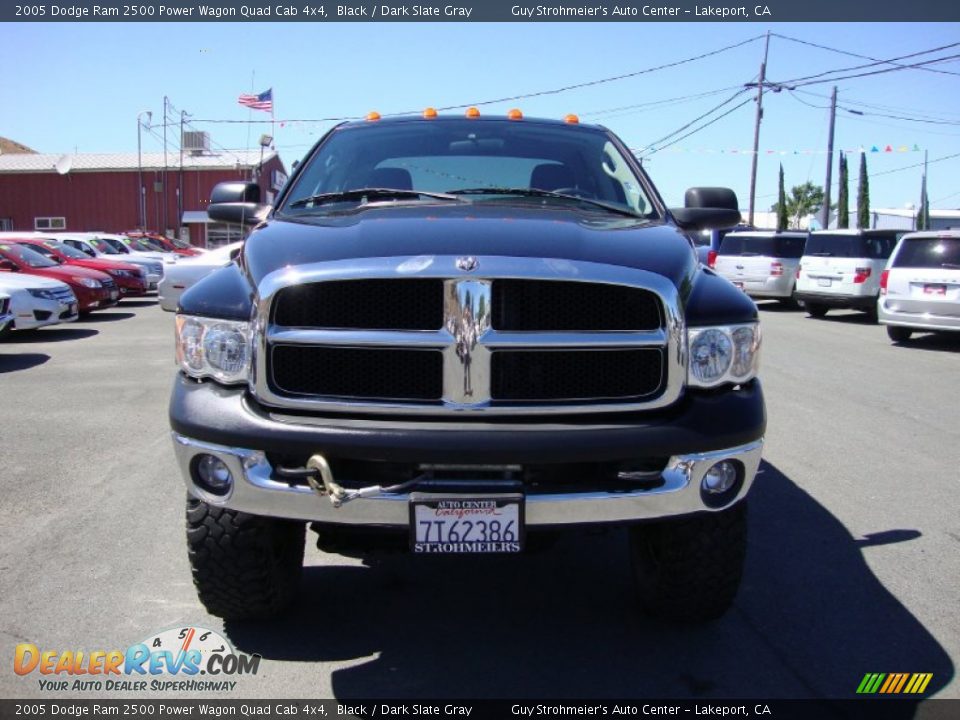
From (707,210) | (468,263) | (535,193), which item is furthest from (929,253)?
(468,263)

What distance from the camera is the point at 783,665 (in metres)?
3.09

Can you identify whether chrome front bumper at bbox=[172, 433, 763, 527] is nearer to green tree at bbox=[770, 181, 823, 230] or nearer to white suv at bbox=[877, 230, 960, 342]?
white suv at bbox=[877, 230, 960, 342]

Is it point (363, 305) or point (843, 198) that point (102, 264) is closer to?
point (363, 305)

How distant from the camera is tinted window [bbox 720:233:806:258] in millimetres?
19188

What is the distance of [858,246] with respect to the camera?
16.7 metres

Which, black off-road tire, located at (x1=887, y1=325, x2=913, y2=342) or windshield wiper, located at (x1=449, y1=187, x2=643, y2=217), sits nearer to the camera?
windshield wiper, located at (x1=449, y1=187, x2=643, y2=217)

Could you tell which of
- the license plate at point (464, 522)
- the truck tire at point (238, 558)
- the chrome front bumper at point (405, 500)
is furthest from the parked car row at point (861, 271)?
the license plate at point (464, 522)

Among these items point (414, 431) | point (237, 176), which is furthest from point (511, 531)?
point (237, 176)

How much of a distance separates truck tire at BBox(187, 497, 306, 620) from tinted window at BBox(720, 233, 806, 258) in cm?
1770

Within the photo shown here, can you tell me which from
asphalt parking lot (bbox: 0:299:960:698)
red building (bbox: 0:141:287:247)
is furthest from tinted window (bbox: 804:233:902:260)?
red building (bbox: 0:141:287:247)

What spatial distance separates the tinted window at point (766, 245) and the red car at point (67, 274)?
13189 millimetres

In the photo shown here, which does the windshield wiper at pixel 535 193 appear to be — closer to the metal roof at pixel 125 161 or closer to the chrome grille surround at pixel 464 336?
the chrome grille surround at pixel 464 336

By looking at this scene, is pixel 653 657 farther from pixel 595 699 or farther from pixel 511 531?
pixel 511 531

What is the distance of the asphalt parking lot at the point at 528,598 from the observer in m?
3.02
